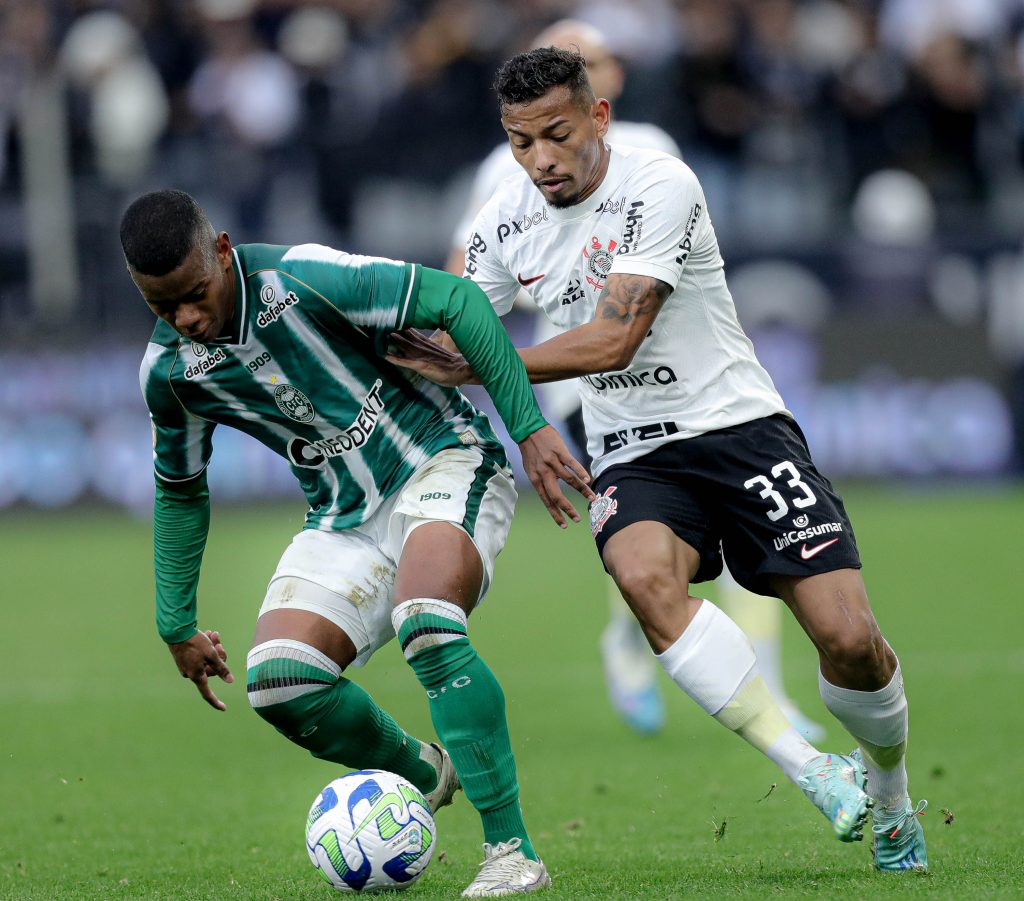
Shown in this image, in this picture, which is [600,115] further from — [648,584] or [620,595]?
[620,595]

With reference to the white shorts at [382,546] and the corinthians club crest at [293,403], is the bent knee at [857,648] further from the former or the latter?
the corinthians club crest at [293,403]

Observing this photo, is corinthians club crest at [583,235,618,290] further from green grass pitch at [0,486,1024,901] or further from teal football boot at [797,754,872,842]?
green grass pitch at [0,486,1024,901]

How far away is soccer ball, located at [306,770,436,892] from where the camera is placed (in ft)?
14.8

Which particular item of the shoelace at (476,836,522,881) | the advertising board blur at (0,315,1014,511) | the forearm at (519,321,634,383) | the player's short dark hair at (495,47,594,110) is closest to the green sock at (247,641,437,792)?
the shoelace at (476,836,522,881)

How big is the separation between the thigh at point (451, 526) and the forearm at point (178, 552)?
641mm

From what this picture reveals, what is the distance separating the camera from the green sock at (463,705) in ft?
14.8

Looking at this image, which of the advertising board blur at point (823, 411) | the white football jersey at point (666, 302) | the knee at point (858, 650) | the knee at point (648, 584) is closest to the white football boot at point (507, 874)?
the knee at point (648, 584)

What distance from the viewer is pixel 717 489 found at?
4902 millimetres

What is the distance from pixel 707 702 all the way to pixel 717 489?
656 millimetres

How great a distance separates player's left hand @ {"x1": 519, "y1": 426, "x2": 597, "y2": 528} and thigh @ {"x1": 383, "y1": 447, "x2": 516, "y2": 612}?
36 centimetres

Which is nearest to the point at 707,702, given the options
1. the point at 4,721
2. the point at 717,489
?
the point at 717,489

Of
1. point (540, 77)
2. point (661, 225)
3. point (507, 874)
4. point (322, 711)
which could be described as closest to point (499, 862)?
point (507, 874)

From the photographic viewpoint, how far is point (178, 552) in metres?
5.19

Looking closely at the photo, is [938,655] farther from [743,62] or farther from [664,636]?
[743,62]
